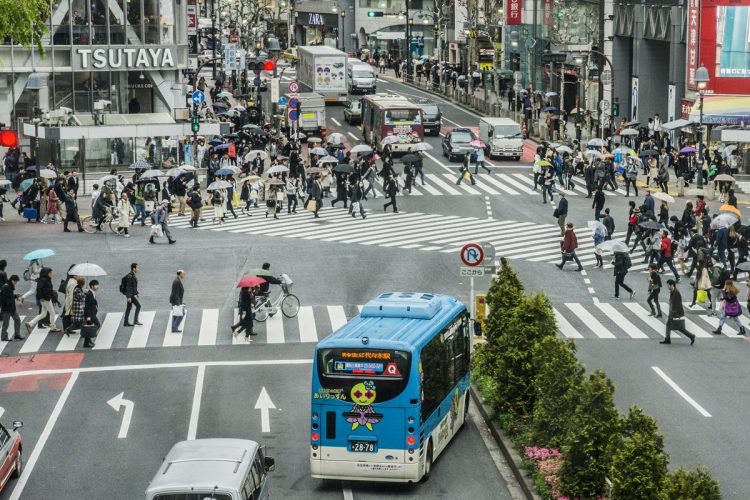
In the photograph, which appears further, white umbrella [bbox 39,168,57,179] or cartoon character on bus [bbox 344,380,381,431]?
white umbrella [bbox 39,168,57,179]

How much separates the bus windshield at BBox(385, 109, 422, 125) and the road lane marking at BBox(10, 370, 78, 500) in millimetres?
41182

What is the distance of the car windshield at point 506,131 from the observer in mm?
66562

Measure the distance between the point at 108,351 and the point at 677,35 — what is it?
4704 centimetres

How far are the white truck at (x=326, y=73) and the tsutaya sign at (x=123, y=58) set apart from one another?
17931mm

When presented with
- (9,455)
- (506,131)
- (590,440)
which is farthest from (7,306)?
(506,131)

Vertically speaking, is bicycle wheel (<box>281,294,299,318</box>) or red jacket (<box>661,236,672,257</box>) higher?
red jacket (<box>661,236,672,257</box>)

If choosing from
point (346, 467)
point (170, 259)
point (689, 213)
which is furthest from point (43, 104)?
point (346, 467)

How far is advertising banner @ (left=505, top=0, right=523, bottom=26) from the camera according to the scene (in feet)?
314

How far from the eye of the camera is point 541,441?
2041 centimetres

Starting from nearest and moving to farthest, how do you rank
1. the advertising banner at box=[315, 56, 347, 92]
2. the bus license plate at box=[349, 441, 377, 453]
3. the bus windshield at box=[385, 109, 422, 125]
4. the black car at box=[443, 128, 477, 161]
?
the bus license plate at box=[349, 441, 377, 453] → the black car at box=[443, 128, 477, 161] → the bus windshield at box=[385, 109, 422, 125] → the advertising banner at box=[315, 56, 347, 92]

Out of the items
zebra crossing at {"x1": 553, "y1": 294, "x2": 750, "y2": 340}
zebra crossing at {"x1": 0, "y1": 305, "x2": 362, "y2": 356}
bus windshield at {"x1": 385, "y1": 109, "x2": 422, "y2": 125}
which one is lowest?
zebra crossing at {"x1": 553, "y1": 294, "x2": 750, "y2": 340}

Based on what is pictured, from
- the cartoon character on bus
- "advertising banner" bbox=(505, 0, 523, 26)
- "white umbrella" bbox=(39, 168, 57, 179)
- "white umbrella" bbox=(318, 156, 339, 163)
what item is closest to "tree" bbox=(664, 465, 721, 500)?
the cartoon character on bus

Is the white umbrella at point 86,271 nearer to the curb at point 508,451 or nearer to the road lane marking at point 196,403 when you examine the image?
the road lane marking at point 196,403

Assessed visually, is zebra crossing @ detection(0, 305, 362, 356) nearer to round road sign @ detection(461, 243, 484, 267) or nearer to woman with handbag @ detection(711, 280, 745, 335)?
round road sign @ detection(461, 243, 484, 267)
